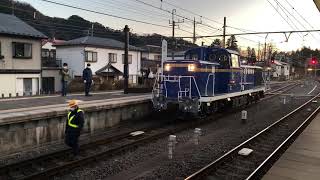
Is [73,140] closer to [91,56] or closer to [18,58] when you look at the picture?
[18,58]

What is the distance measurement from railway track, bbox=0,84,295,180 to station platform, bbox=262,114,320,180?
5.05 m

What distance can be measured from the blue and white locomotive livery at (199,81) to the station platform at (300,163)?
5.28 meters

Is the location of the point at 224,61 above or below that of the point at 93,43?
below

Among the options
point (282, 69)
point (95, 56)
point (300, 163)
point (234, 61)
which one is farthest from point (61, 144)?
point (282, 69)

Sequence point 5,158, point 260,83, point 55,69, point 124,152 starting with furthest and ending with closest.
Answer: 1. point 55,69
2. point 260,83
3. point 124,152
4. point 5,158

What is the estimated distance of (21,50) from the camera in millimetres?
34812

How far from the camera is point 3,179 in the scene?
9547mm

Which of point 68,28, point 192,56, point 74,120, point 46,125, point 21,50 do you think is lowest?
point 46,125

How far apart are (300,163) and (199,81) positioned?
807 centimetres

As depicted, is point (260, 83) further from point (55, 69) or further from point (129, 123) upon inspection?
point (55, 69)

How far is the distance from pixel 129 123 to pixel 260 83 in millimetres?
14908

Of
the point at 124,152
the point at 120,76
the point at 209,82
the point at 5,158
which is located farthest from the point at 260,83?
the point at 120,76

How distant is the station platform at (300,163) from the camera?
950 centimetres

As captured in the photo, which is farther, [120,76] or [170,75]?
[120,76]
